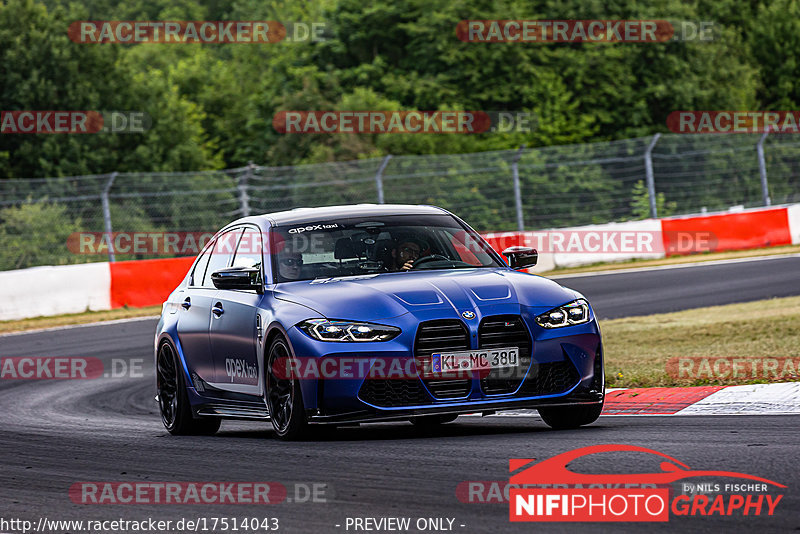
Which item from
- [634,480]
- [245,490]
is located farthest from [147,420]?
[634,480]

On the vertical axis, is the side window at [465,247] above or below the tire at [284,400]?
above

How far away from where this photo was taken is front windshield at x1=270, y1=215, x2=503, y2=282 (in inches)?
346

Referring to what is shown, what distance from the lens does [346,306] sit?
788 cm

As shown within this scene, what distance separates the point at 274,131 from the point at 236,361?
41633mm

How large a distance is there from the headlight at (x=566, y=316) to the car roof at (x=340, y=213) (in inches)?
63.4

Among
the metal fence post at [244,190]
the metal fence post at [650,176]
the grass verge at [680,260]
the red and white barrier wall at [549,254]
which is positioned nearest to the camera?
the red and white barrier wall at [549,254]

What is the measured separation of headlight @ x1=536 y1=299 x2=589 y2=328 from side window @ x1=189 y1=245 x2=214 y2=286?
315 cm

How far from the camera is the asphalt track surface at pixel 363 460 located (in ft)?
18.6

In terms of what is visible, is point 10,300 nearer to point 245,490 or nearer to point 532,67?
point 245,490

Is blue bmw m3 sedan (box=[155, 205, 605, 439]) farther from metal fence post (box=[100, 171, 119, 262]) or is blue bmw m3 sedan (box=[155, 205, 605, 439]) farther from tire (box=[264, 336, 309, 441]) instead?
metal fence post (box=[100, 171, 119, 262])

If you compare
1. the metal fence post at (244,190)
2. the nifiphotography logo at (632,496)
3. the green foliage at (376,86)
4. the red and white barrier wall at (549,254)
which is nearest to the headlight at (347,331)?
the nifiphotography logo at (632,496)

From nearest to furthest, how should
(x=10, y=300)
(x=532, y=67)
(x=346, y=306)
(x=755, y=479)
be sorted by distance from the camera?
(x=755, y=479) < (x=346, y=306) < (x=10, y=300) < (x=532, y=67)

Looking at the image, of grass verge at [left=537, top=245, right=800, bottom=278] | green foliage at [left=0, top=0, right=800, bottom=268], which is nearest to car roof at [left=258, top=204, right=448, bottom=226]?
grass verge at [left=537, top=245, right=800, bottom=278]

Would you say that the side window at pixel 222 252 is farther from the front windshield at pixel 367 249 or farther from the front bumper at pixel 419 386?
the front bumper at pixel 419 386
